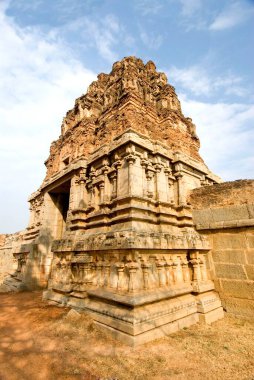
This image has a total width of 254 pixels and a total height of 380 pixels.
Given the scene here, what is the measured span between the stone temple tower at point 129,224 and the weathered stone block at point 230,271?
1.27 feet

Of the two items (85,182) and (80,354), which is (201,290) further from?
(85,182)

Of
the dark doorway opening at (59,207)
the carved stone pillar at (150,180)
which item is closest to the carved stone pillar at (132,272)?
the carved stone pillar at (150,180)

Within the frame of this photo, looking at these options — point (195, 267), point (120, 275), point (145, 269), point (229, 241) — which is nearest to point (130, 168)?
point (145, 269)

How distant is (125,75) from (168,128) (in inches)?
128

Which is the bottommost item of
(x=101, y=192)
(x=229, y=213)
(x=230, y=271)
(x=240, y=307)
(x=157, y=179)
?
(x=240, y=307)

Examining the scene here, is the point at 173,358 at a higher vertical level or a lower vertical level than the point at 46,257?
lower

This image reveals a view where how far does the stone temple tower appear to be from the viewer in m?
5.30

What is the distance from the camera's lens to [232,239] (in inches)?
268

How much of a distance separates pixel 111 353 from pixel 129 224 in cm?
300

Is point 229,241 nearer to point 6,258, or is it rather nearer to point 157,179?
point 157,179

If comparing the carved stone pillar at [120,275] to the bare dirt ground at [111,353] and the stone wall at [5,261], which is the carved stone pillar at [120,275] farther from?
the stone wall at [5,261]

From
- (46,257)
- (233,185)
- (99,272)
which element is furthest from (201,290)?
(46,257)

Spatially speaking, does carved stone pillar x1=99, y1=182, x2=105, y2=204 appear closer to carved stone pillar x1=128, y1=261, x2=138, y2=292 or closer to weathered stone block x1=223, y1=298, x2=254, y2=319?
carved stone pillar x1=128, y1=261, x2=138, y2=292

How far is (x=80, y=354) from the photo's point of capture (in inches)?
158
